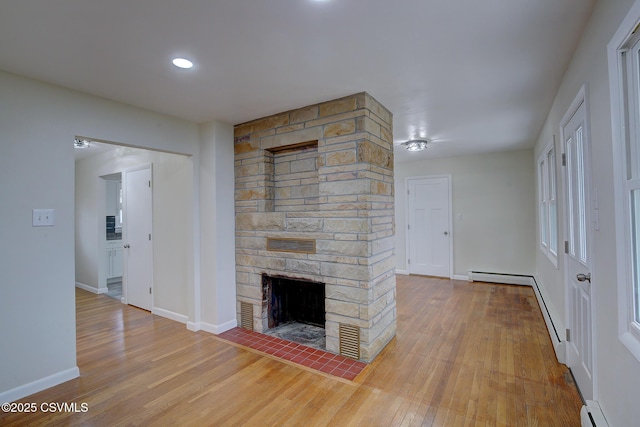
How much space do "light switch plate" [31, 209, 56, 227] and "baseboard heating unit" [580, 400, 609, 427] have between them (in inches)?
151

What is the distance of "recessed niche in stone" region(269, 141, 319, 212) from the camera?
3.07 m

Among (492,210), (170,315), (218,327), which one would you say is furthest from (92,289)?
(492,210)

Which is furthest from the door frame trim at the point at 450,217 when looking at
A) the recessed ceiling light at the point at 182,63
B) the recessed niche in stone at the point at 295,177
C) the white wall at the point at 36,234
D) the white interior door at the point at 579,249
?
the white wall at the point at 36,234

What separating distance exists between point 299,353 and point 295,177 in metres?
1.78

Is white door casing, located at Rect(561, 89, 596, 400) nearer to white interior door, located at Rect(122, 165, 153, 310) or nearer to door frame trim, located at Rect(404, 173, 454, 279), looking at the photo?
door frame trim, located at Rect(404, 173, 454, 279)

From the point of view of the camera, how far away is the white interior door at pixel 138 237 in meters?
4.04

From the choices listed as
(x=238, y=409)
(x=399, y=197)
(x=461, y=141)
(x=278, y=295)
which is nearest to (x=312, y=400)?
(x=238, y=409)

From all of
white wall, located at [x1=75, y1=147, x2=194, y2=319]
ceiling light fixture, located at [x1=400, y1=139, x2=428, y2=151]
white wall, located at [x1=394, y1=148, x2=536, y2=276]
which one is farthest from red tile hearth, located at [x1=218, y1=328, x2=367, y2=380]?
white wall, located at [x1=394, y1=148, x2=536, y2=276]

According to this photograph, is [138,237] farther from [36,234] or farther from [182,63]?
[182,63]

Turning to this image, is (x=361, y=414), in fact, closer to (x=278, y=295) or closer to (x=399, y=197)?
(x=278, y=295)

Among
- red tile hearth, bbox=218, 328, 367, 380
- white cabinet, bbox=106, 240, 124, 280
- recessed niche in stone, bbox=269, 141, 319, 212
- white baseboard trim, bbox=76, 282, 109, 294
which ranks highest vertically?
recessed niche in stone, bbox=269, 141, 319, 212

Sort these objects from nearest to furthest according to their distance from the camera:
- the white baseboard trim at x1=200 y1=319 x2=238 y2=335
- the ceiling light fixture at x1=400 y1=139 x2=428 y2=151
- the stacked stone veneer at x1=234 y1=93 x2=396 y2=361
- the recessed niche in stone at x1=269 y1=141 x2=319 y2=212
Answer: the stacked stone veneer at x1=234 y1=93 x2=396 y2=361
the recessed niche in stone at x1=269 y1=141 x2=319 y2=212
the white baseboard trim at x1=200 y1=319 x2=238 y2=335
the ceiling light fixture at x1=400 y1=139 x2=428 y2=151

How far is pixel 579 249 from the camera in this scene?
221 cm

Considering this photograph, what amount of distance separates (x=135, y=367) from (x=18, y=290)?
107cm
